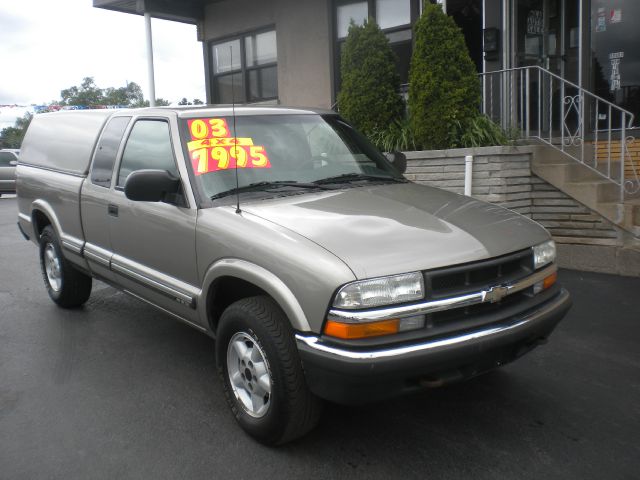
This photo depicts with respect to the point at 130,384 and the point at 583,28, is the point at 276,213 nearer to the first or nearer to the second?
the point at 130,384

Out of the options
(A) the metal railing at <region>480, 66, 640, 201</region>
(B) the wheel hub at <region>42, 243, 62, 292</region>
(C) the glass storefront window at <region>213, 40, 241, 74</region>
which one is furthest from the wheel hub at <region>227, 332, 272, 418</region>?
(C) the glass storefront window at <region>213, 40, 241, 74</region>

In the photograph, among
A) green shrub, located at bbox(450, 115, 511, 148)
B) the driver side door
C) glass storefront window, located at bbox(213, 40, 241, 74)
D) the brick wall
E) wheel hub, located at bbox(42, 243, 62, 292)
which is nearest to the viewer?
the driver side door

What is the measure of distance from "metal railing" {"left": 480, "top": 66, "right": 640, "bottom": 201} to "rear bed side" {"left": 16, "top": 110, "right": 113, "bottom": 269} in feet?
16.5

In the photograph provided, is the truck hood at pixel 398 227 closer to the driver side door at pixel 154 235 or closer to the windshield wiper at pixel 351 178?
the windshield wiper at pixel 351 178

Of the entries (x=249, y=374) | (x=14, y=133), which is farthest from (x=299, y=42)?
(x=14, y=133)

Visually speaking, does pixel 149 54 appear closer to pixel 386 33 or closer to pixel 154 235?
pixel 386 33

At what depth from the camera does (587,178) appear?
708 cm

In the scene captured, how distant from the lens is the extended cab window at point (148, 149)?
407cm

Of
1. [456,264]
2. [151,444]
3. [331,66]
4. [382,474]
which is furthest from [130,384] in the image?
[331,66]

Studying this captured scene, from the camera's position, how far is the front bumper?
2.73 meters

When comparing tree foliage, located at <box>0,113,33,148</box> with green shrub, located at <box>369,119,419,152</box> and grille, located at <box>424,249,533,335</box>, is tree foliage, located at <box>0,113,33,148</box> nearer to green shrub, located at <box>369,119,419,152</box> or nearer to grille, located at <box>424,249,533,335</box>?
green shrub, located at <box>369,119,419,152</box>

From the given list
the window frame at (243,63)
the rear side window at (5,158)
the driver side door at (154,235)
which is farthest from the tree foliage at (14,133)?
the driver side door at (154,235)

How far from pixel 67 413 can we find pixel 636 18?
8698 mm

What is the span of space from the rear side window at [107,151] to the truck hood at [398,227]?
66.1 inches
